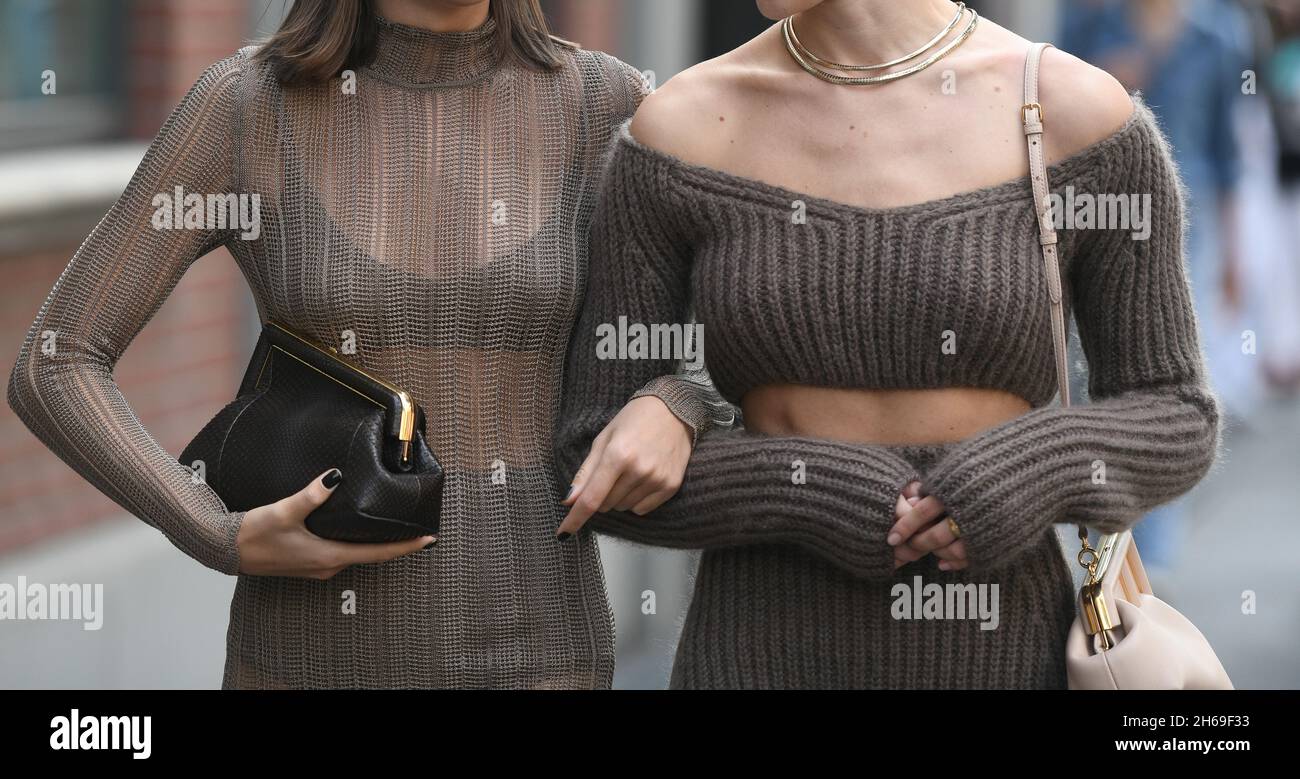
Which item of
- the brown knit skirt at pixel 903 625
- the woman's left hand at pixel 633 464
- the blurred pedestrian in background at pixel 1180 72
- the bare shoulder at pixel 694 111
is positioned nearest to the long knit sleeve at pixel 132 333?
the woman's left hand at pixel 633 464

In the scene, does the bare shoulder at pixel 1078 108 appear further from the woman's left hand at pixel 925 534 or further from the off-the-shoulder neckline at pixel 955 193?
the woman's left hand at pixel 925 534

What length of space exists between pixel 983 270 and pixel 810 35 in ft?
1.39

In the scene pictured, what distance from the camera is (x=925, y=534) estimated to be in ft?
7.81

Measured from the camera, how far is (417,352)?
267cm

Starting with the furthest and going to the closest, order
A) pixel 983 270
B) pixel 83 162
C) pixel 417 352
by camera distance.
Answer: pixel 83 162 → pixel 417 352 → pixel 983 270

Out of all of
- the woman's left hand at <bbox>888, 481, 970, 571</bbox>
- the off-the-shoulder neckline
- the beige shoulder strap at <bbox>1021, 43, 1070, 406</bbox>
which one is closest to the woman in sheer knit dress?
the off-the-shoulder neckline

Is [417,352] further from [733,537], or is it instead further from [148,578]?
[148,578]

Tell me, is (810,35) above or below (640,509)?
above

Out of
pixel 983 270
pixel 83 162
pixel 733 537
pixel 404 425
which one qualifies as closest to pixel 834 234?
pixel 983 270

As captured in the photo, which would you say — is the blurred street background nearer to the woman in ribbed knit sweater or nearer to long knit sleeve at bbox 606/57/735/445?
the woman in ribbed knit sweater

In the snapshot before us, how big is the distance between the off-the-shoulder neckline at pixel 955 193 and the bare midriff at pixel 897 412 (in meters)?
0.25

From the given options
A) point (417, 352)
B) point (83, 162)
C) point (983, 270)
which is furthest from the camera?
point (83, 162)

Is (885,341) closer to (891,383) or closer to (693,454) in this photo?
(891,383)

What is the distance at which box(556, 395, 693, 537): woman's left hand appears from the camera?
249 centimetres
